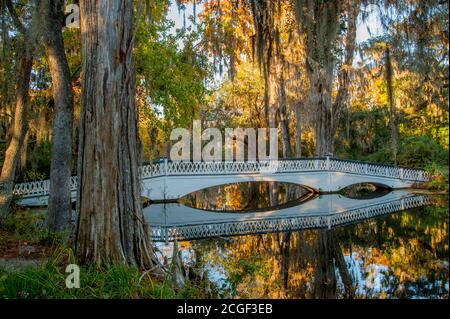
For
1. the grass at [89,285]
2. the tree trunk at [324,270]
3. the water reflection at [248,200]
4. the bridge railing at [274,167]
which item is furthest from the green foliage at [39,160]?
the grass at [89,285]

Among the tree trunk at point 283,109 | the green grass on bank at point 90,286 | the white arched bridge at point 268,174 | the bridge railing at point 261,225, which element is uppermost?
the tree trunk at point 283,109

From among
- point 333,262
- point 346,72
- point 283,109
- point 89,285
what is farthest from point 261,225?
point 283,109

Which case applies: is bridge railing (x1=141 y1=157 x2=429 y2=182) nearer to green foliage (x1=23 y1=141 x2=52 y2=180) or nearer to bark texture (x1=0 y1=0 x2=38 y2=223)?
green foliage (x1=23 y1=141 x2=52 y2=180)

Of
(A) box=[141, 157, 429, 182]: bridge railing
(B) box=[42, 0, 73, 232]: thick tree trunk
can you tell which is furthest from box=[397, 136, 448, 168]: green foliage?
(B) box=[42, 0, 73, 232]: thick tree trunk

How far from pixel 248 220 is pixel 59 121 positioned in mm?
6905

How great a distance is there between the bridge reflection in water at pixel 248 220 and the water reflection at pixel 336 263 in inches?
47.9

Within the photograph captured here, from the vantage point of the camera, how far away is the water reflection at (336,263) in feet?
11.5

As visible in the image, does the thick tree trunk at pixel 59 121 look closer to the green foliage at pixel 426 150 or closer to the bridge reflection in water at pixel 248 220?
the bridge reflection in water at pixel 248 220

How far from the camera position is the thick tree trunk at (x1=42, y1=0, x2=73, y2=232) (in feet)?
23.5

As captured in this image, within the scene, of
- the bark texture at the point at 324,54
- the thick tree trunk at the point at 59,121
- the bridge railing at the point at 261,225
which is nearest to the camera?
the thick tree trunk at the point at 59,121

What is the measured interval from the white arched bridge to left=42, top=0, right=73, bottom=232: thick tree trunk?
9205 mm

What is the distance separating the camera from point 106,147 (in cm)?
434

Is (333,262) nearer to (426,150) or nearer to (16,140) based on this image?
(426,150)
